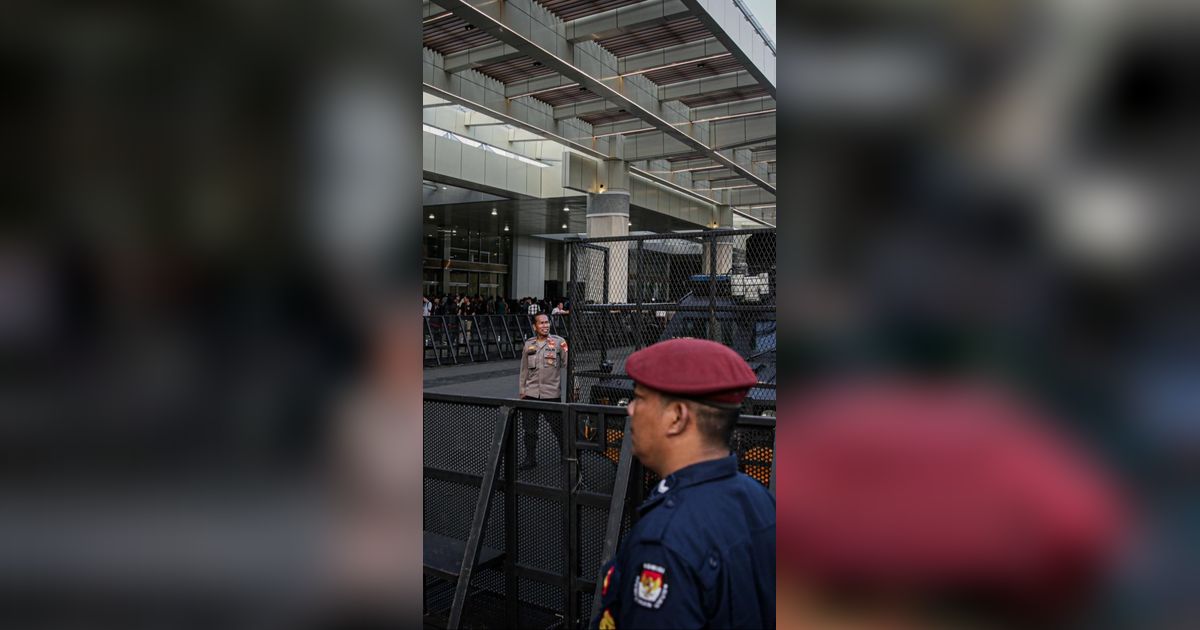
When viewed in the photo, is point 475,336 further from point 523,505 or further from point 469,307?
point 523,505

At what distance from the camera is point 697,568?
4.67ft

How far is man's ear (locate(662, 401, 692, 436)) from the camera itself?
1.66 metres

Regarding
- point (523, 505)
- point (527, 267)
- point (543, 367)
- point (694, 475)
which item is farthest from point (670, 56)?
point (527, 267)

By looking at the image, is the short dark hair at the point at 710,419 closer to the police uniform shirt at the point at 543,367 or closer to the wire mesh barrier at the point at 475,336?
the police uniform shirt at the point at 543,367

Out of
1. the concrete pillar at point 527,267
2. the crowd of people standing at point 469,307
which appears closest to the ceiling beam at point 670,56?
the crowd of people standing at point 469,307

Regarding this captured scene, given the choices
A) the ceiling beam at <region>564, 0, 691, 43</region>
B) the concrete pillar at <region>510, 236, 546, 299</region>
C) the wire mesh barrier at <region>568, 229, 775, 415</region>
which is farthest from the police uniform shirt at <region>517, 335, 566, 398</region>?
the concrete pillar at <region>510, 236, 546, 299</region>

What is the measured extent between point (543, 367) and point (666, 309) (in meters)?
1.88

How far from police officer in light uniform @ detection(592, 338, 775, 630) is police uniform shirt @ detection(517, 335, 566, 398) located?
247 inches
